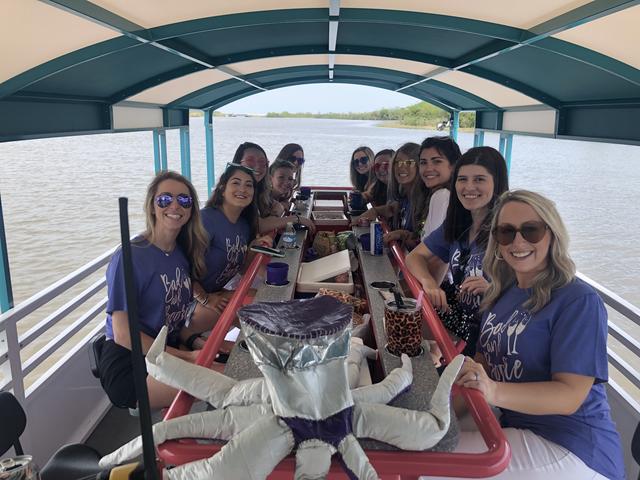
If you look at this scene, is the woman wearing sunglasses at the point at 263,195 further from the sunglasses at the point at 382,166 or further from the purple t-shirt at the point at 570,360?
the purple t-shirt at the point at 570,360

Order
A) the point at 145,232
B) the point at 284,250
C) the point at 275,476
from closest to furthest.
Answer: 1. the point at 275,476
2. the point at 145,232
3. the point at 284,250

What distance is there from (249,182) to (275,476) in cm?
271

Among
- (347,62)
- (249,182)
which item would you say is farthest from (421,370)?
(347,62)

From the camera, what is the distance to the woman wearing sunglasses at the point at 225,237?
348cm

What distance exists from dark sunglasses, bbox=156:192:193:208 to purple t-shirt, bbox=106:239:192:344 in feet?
0.82

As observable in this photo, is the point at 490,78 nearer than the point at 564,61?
No

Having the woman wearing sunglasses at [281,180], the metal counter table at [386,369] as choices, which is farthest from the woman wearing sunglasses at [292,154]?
the metal counter table at [386,369]

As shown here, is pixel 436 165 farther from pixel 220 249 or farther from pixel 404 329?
pixel 404 329

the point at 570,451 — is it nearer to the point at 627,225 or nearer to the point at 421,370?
the point at 421,370

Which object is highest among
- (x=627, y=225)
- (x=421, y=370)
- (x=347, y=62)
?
(x=347, y=62)

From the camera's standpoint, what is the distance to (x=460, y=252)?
3021 millimetres

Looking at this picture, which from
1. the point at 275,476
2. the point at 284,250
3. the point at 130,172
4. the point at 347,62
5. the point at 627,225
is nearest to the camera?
Result: the point at 275,476

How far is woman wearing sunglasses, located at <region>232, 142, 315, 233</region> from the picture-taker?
431cm

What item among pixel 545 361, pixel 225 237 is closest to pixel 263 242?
pixel 225 237
